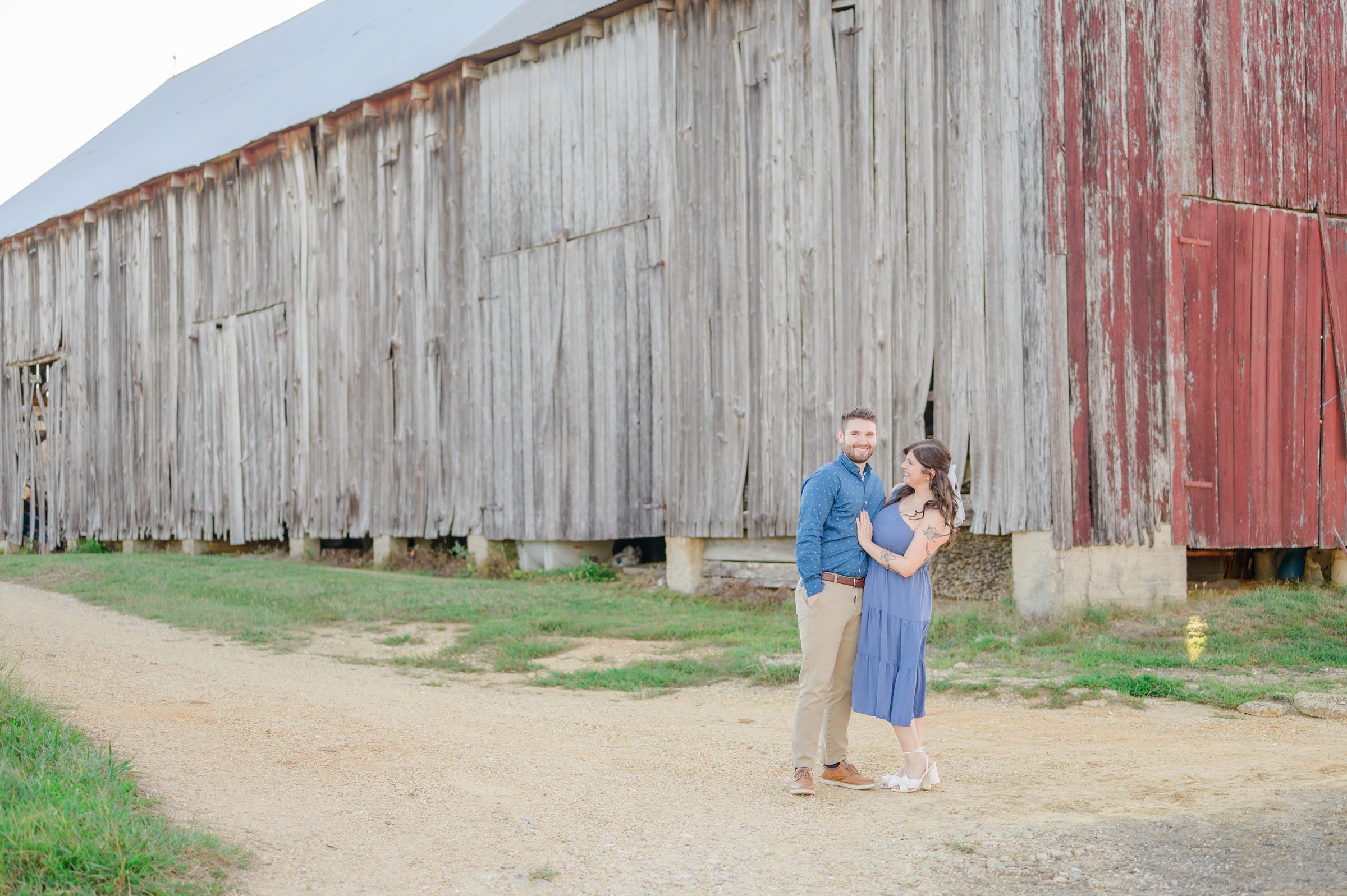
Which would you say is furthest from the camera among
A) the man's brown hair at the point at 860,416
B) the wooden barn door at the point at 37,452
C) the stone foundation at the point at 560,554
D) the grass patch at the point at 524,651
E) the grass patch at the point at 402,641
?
the wooden barn door at the point at 37,452

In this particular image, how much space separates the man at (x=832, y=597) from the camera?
5879 millimetres

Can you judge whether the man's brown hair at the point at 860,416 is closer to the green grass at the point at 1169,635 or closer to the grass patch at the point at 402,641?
the green grass at the point at 1169,635

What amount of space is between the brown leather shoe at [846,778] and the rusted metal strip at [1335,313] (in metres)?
8.00

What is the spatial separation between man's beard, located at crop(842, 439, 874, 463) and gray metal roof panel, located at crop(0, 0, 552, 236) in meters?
9.95

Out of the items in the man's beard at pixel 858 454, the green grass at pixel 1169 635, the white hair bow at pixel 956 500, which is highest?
the man's beard at pixel 858 454

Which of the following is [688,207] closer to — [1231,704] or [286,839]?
[1231,704]

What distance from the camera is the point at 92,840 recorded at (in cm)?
413

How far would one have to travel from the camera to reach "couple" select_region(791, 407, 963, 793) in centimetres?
585

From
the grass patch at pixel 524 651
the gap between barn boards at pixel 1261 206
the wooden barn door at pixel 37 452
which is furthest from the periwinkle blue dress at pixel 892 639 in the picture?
the wooden barn door at pixel 37 452

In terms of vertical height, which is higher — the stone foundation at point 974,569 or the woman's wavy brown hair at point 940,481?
the woman's wavy brown hair at point 940,481

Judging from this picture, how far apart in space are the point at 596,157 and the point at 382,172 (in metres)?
4.27

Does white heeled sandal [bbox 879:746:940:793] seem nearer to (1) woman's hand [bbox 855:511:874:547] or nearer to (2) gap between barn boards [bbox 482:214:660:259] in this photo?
(1) woman's hand [bbox 855:511:874:547]

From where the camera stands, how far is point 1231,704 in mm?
7855

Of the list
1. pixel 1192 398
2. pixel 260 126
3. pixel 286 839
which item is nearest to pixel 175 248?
pixel 260 126
